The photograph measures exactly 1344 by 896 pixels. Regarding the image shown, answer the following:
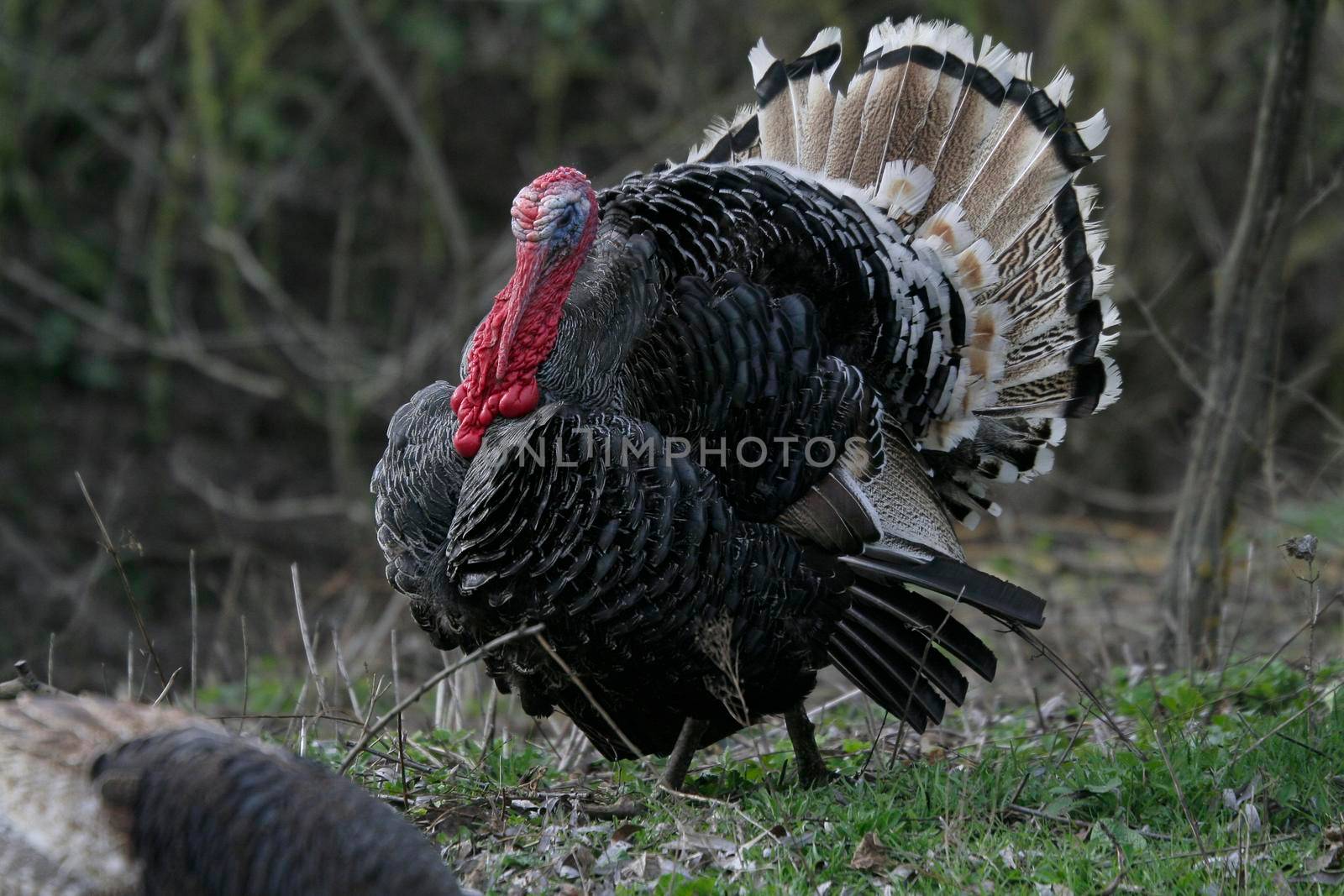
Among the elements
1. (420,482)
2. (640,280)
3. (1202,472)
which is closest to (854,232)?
(640,280)

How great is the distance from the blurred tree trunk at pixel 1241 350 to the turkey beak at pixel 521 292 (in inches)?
109

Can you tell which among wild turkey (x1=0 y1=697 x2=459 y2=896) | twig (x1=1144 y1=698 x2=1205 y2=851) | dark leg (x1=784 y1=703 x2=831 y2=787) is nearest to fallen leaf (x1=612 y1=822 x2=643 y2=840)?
dark leg (x1=784 y1=703 x2=831 y2=787)

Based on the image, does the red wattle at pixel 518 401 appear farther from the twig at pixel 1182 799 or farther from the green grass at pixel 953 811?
the twig at pixel 1182 799

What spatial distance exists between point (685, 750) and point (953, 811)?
870mm

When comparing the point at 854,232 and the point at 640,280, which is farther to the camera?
the point at 854,232

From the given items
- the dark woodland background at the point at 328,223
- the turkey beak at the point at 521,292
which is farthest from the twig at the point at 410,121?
the turkey beak at the point at 521,292

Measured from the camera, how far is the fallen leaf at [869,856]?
3.64m

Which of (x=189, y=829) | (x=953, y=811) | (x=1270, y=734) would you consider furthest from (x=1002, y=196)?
(x=189, y=829)

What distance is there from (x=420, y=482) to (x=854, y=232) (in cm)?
156

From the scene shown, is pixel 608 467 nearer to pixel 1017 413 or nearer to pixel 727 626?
pixel 727 626

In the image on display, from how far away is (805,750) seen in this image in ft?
14.1

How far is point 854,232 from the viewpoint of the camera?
174 inches

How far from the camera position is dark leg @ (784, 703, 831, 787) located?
4.25 meters

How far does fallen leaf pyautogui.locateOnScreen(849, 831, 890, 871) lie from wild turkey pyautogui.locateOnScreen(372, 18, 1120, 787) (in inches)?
18.4
